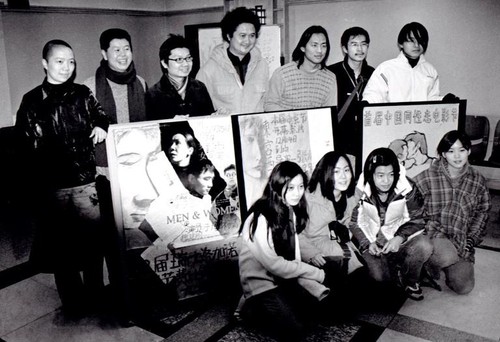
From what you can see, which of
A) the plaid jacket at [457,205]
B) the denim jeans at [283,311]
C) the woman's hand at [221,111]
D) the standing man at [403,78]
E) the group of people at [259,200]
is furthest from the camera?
the standing man at [403,78]

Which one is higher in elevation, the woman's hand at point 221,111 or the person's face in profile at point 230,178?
the woman's hand at point 221,111

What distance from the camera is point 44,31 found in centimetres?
557

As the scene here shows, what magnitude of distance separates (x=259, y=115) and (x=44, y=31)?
3.86 metres

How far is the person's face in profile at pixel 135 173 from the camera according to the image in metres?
2.46

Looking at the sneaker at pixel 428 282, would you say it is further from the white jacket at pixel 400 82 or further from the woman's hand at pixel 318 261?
the white jacket at pixel 400 82

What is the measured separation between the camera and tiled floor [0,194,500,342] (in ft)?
7.95

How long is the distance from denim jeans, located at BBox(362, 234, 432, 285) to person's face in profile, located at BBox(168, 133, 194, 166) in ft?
3.73

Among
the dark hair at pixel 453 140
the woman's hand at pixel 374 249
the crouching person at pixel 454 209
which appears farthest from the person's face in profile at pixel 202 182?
the dark hair at pixel 453 140

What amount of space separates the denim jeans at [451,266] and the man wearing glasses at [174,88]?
162 cm

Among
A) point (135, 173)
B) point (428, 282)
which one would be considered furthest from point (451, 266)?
point (135, 173)

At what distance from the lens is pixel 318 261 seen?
2.61 m

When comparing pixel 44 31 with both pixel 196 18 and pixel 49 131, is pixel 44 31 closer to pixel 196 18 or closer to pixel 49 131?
pixel 196 18

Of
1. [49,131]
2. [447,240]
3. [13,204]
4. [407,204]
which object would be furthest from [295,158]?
[13,204]

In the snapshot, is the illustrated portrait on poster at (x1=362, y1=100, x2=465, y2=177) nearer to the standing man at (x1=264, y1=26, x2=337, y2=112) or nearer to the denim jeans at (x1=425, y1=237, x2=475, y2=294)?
the standing man at (x1=264, y1=26, x2=337, y2=112)
